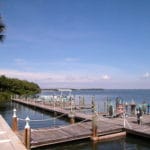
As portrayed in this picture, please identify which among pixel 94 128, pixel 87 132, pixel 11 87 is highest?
pixel 11 87

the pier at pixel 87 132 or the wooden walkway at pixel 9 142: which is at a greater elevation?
the wooden walkway at pixel 9 142

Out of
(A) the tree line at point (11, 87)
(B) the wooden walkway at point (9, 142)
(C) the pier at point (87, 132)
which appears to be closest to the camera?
(B) the wooden walkway at point (9, 142)

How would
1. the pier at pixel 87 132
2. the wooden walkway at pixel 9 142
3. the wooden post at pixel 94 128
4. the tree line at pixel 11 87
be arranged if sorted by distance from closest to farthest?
the wooden walkway at pixel 9 142, the pier at pixel 87 132, the wooden post at pixel 94 128, the tree line at pixel 11 87

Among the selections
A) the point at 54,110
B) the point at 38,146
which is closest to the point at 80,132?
the point at 38,146

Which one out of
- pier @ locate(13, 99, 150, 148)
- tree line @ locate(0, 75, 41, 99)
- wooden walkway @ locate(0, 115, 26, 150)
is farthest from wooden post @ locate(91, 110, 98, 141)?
tree line @ locate(0, 75, 41, 99)

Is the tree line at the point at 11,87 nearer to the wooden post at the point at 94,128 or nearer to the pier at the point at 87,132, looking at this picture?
the pier at the point at 87,132

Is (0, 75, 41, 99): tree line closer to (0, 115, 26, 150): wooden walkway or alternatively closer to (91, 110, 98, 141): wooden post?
(91, 110, 98, 141): wooden post

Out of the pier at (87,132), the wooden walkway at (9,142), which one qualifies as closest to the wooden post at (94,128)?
the pier at (87,132)

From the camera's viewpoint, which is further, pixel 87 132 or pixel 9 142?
pixel 87 132

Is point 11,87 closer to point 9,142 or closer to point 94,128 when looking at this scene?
point 94,128

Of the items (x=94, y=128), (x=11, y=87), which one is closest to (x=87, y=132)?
(x=94, y=128)

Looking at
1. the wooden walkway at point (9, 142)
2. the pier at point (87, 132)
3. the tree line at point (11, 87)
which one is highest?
the tree line at point (11, 87)

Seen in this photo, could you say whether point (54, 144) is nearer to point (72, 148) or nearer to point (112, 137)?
point (72, 148)

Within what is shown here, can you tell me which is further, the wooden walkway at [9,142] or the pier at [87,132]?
the pier at [87,132]
